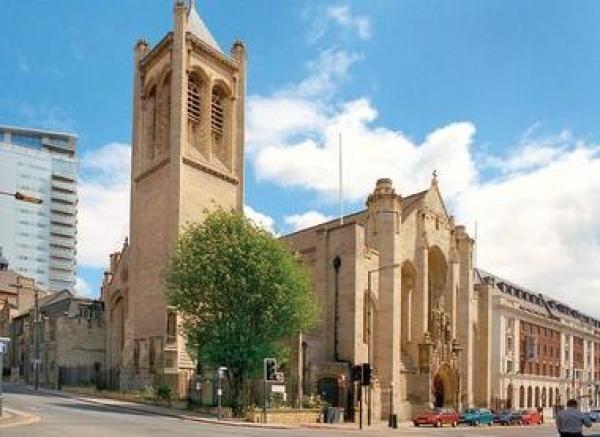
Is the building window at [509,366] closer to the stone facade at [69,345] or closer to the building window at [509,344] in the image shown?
the building window at [509,344]

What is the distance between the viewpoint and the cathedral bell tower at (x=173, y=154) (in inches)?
2378

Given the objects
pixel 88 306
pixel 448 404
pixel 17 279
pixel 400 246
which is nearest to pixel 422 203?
pixel 400 246

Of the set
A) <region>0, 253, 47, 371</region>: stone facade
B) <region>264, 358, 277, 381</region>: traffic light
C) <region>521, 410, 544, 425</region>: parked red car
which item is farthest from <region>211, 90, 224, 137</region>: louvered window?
<region>0, 253, 47, 371</region>: stone facade

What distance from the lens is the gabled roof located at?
66.6 m

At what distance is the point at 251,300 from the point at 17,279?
74509mm

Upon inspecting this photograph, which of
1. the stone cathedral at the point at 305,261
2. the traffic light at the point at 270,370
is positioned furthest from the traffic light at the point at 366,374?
the stone cathedral at the point at 305,261

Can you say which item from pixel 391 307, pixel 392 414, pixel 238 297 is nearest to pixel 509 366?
pixel 391 307

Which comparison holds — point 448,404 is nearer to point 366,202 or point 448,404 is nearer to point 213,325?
point 366,202

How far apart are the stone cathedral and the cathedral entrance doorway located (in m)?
0.12

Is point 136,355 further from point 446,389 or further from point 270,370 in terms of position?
point 446,389

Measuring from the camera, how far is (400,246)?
6309 centimetres

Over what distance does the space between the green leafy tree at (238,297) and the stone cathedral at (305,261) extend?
7953 millimetres

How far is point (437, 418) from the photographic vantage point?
53688mm

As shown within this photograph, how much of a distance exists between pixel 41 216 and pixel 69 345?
119236 mm
